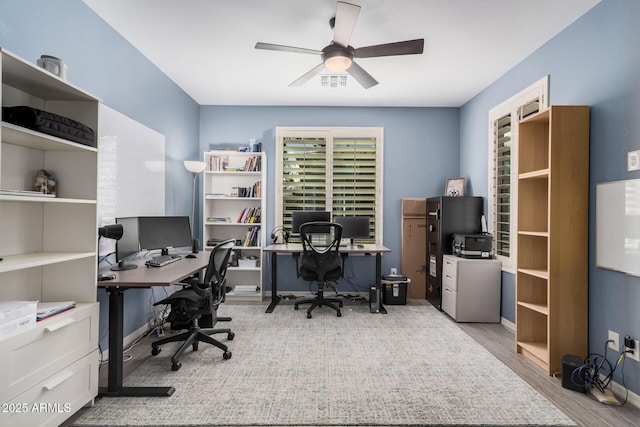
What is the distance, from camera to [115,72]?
9.00ft

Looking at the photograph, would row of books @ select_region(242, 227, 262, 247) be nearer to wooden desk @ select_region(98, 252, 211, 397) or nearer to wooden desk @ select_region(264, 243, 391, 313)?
wooden desk @ select_region(264, 243, 391, 313)

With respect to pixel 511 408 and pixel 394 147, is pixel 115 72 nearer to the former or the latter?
pixel 394 147

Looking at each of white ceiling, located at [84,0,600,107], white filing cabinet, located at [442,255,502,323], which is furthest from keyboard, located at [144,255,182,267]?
white filing cabinet, located at [442,255,502,323]

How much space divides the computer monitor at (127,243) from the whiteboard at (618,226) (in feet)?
11.4

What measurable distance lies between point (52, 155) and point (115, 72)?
116 cm

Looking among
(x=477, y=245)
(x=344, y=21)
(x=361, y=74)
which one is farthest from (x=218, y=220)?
(x=477, y=245)

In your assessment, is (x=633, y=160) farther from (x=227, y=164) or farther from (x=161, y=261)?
(x=227, y=164)

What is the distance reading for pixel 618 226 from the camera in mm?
2125

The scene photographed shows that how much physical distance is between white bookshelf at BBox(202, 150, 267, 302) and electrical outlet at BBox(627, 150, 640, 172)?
3.59 meters

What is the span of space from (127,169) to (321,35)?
2108 millimetres

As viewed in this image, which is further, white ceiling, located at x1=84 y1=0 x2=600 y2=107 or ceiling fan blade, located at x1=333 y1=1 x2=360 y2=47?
white ceiling, located at x1=84 y1=0 x2=600 y2=107

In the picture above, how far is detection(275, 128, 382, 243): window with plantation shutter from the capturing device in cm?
469

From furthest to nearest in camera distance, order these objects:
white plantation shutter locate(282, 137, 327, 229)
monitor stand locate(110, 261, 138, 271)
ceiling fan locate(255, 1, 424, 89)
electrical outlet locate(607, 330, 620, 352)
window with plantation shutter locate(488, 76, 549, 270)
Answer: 1. white plantation shutter locate(282, 137, 327, 229)
2. window with plantation shutter locate(488, 76, 549, 270)
3. monitor stand locate(110, 261, 138, 271)
4. ceiling fan locate(255, 1, 424, 89)
5. electrical outlet locate(607, 330, 620, 352)

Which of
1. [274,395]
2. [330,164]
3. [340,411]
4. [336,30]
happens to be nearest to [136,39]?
[336,30]
